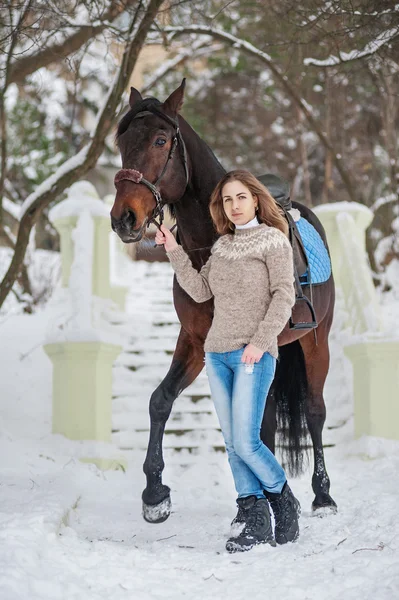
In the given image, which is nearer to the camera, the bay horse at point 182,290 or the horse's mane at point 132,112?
the bay horse at point 182,290

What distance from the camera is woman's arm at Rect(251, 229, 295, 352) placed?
9.86 ft

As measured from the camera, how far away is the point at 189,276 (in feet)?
11.1

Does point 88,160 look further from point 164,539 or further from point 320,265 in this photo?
point 164,539

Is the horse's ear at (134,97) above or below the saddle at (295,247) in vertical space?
above

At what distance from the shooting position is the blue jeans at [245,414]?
3084mm

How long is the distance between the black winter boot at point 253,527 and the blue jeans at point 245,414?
5 centimetres

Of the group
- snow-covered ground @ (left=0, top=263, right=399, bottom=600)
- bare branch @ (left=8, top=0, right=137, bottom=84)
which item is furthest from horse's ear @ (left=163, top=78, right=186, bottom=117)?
bare branch @ (left=8, top=0, right=137, bottom=84)

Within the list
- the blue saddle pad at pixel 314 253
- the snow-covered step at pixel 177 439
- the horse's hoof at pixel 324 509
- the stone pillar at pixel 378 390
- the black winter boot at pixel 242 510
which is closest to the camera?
the black winter boot at pixel 242 510

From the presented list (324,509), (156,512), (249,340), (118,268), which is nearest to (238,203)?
(249,340)

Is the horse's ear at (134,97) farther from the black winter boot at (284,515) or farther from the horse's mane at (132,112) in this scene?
the black winter boot at (284,515)

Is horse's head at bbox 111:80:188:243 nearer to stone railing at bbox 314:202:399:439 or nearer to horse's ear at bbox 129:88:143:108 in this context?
horse's ear at bbox 129:88:143:108

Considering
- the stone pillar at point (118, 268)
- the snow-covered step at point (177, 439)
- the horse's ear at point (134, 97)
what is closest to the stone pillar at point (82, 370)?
the snow-covered step at point (177, 439)

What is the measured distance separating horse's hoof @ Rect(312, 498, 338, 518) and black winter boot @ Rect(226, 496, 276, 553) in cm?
92

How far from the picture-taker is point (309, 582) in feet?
8.47
